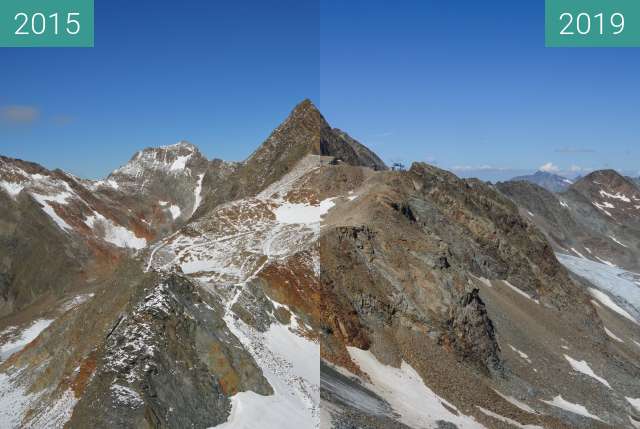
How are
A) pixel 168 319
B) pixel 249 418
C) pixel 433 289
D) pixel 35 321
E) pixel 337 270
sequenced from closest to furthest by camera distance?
pixel 249 418
pixel 168 319
pixel 337 270
pixel 433 289
pixel 35 321

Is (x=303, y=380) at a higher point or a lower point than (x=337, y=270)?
lower

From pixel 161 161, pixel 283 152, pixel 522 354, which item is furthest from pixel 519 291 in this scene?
pixel 161 161

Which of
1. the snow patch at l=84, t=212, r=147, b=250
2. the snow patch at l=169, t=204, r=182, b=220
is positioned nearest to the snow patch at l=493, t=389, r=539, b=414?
the snow patch at l=84, t=212, r=147, b=250

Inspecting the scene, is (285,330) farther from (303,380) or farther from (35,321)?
(35,321)

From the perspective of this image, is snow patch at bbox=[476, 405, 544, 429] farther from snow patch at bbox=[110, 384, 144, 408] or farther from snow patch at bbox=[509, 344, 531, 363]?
snow patch at bbox=[110, 384, 144, 408]

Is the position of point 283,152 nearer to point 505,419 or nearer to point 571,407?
point 571,407

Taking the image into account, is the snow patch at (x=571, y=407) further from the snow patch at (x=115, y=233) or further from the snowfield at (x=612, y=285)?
the snow patch at (x=115, y=233)

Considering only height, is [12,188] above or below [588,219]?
above

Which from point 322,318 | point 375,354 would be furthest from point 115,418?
point 375,354
